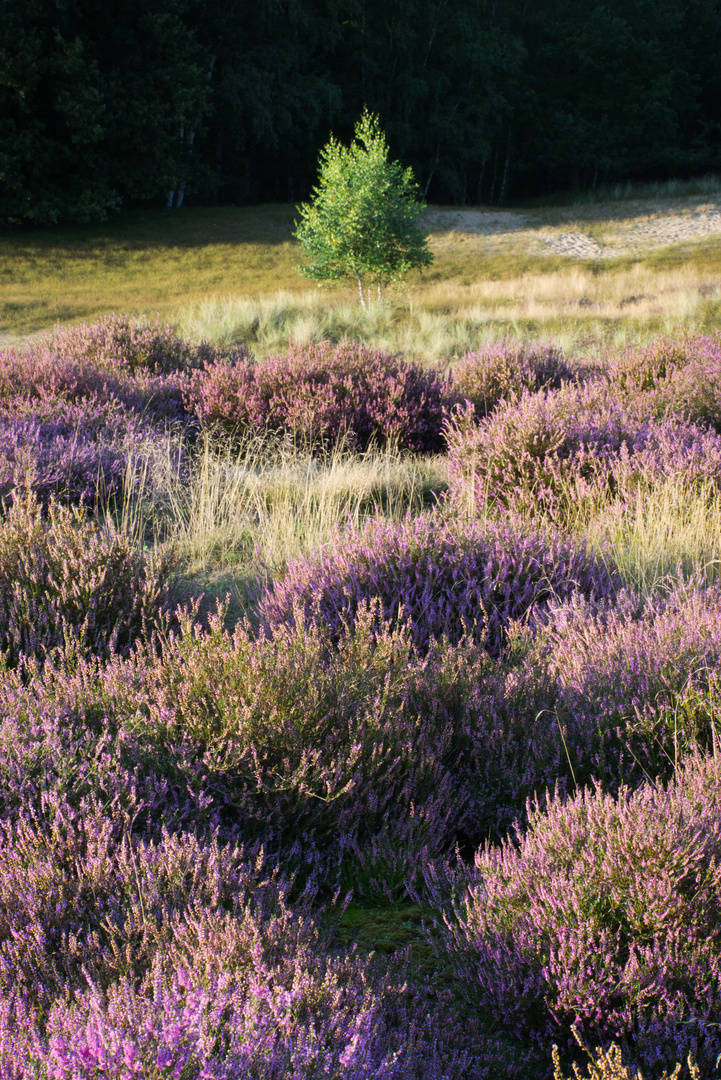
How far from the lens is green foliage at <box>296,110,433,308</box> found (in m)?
18.4

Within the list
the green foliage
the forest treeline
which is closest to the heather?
the green foliage

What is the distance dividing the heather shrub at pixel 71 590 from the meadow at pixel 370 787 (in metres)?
0.02

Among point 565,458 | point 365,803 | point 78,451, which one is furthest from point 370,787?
point 78,451

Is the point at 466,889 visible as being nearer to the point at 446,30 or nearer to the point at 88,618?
the point at 88,618

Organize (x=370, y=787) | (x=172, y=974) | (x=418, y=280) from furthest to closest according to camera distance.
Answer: (x=418, y=280), (x=370, y=787), (x=172, y=974)

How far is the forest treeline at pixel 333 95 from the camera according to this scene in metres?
30.2

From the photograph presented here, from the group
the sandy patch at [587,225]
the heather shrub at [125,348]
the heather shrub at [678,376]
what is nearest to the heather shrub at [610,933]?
the heather shrub at [678,376]

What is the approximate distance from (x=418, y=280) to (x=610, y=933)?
23716 mm

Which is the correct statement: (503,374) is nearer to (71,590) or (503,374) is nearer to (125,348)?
(125,348)

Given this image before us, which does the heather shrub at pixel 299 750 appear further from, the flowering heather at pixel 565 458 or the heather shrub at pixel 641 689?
the flowering heather at pixel 565 458

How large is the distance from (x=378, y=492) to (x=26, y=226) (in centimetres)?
3275

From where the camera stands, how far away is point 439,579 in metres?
3.73

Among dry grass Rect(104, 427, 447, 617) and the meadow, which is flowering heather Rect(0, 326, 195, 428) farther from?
the meadow

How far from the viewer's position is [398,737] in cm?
238
